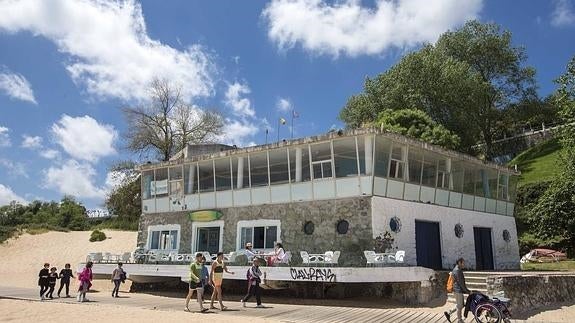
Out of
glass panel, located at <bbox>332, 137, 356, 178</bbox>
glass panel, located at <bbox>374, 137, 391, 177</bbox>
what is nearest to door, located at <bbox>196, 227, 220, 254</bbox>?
glass panel, located at <bbox>332, 137, 356, 178</bbox>

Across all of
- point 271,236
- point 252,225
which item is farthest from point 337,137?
point 252,225

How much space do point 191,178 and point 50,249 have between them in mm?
23878

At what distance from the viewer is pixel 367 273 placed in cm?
1602

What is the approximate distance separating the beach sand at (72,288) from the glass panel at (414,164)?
606 cm

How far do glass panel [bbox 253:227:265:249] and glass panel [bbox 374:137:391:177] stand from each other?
611cm

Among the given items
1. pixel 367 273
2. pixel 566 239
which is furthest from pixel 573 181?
pixel 367 273

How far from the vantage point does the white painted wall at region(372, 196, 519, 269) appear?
18.9 metres

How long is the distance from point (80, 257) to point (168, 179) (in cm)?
1830

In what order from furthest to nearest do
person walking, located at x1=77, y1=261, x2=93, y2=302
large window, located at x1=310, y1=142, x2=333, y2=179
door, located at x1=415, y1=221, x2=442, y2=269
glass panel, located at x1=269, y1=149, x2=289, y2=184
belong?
glass panel, located at x1=269, y1=149, x2=289, y2=184 → door, located at x1=415, y1=221, x2=442, y2=269 → large window, located at x1=310, y1=142, x2=333, y2=179 → person walking, located at x1=77, y1=261, x2=93, y2=302

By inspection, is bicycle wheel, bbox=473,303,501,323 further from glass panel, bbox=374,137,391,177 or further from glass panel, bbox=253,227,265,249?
glass panel, bbox=253,227,265,249

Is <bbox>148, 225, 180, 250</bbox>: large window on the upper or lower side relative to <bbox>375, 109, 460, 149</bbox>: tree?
lower

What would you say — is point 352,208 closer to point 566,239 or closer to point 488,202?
point 488,202

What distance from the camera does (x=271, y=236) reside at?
21406 mm

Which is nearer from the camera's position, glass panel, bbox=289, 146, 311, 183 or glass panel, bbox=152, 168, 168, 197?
glass panel, bbox=289, 146, 311, 183
